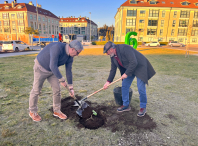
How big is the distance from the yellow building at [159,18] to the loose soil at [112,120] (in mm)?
44088

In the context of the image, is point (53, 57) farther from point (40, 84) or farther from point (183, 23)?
point (183, 23)

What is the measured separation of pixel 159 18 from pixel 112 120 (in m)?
49.9

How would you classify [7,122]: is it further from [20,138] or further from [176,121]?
[176,121]

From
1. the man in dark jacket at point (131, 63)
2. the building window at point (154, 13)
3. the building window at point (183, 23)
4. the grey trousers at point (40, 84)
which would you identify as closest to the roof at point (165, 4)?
the building window at point (154, 13)

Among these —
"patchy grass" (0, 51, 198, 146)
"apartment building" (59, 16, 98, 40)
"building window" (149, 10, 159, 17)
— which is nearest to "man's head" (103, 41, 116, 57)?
"patchy grass" (0, 51, 198, 146)

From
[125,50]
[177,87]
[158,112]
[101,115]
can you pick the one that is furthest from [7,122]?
[177,87]

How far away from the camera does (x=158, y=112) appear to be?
351 cm

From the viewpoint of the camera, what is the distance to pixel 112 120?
3.14 meters

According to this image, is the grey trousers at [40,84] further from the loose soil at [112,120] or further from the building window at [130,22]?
the building window at [130,22]

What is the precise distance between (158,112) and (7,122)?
11.6ft

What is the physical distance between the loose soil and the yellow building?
44088mm

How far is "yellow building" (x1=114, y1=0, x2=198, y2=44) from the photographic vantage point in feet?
A: 146

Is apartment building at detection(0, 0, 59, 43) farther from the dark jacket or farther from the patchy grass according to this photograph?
the dark jacket

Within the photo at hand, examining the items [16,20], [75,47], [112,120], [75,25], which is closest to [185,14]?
[112,120]
